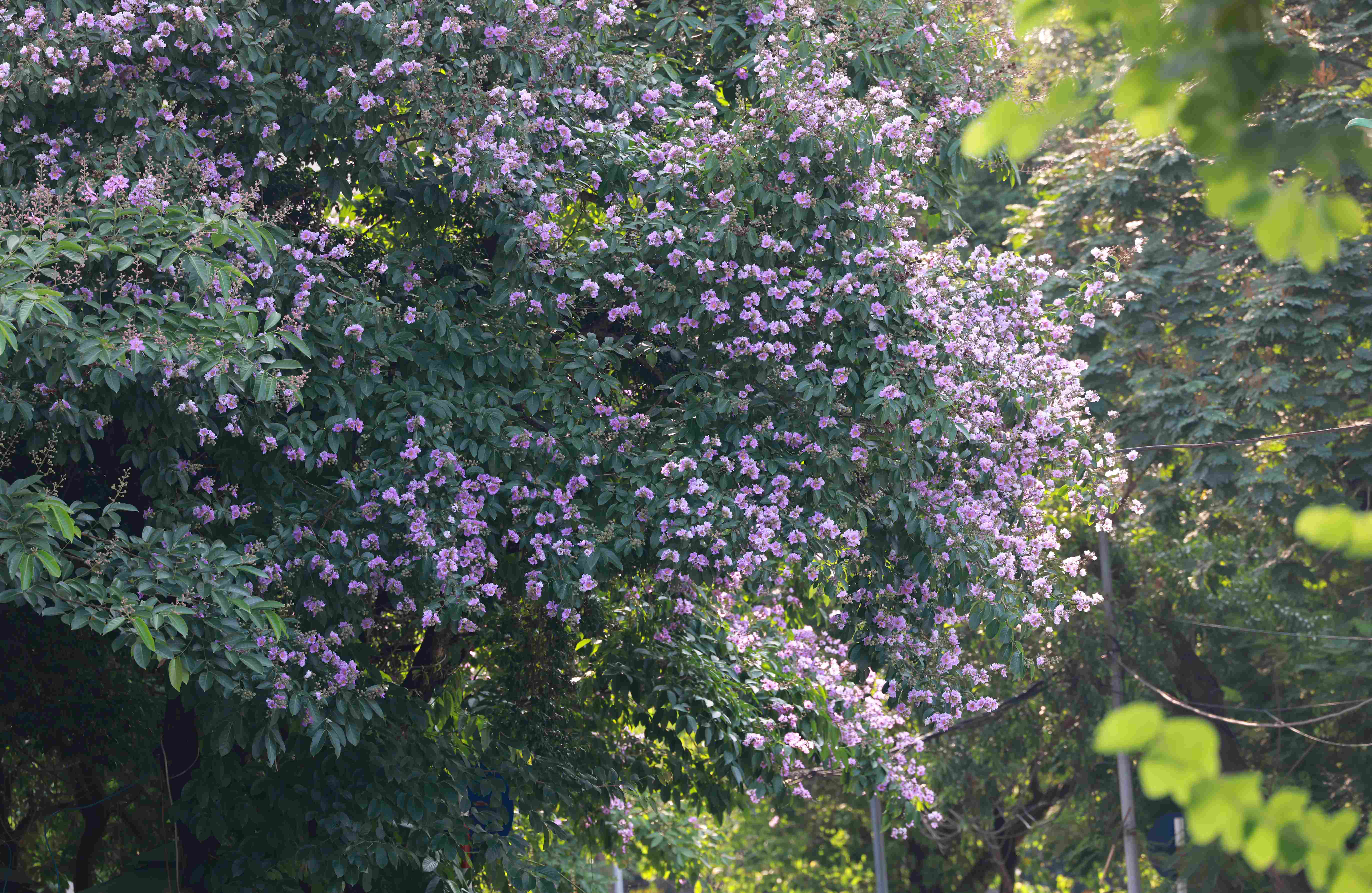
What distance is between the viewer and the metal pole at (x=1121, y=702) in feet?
45.4

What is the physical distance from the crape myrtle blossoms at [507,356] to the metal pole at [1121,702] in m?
7.49

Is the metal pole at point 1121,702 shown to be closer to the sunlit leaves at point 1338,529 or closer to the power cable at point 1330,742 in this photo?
the power cable at point 1330,742

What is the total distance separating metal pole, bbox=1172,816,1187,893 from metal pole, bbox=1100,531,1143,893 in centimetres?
45

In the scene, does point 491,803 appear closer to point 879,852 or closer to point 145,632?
point 145,632

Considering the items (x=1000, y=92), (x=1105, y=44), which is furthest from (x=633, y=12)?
(x=1105, y=44)

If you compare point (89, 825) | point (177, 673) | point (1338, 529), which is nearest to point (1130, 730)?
point (1338, 529)

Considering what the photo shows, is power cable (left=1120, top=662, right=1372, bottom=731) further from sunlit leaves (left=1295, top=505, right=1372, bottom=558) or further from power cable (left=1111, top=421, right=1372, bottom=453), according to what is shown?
sunlit leaves (left=1295, top=505, right=1372, bottom=558)

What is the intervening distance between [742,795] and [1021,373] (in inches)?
129

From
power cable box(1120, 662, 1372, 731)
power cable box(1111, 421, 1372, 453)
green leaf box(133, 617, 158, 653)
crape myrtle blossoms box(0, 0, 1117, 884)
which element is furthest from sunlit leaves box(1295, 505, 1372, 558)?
power cable box(1120, 662, 1372, 731)

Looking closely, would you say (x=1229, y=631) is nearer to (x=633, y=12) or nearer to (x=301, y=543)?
(x=633, y=12)

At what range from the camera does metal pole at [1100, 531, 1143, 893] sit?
13844 millimetres

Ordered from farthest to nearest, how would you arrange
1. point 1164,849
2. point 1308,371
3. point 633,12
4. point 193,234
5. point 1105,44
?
point 1164,849, point 1105,44, point 1308,371, point 633,12, point 193,234

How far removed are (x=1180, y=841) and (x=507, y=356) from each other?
10.9 m

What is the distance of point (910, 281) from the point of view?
605 centimetres
